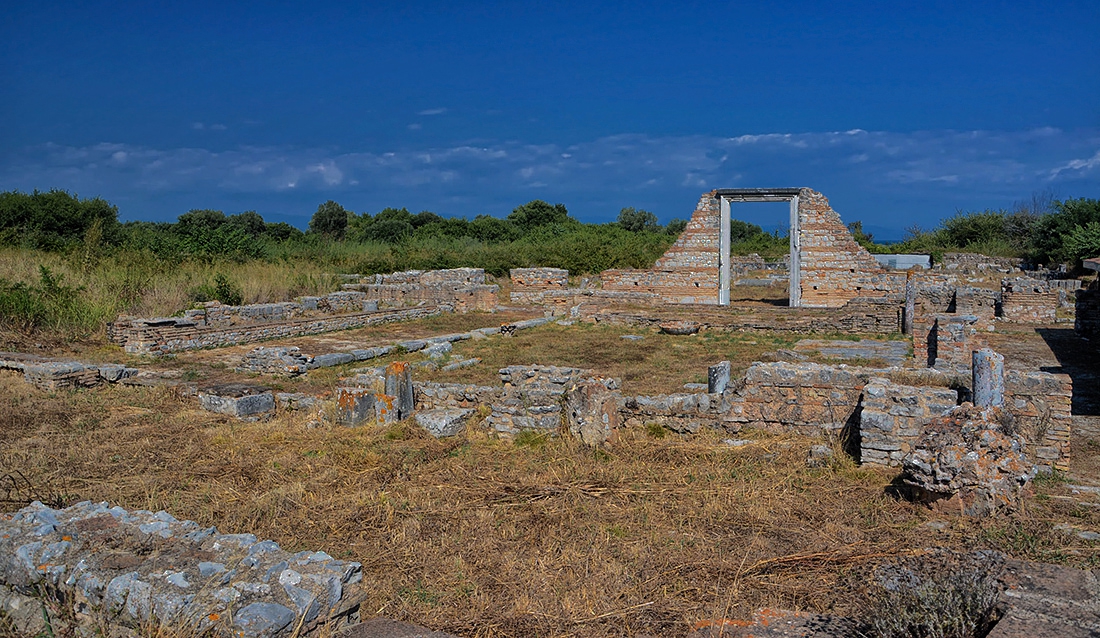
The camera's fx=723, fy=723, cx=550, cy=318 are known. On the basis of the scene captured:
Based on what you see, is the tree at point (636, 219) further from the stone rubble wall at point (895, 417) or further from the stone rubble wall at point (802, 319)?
the stone rubble wall at point (895, 417)

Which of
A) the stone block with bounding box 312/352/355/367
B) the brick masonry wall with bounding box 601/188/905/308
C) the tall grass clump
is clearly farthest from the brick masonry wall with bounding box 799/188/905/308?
the tall grass clump

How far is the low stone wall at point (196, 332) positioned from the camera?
14.8m

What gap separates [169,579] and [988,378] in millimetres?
6789

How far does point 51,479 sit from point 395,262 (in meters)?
25.6

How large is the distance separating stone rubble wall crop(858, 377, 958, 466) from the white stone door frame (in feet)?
61.6

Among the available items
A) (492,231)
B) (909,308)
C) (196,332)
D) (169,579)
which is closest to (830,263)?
(909,308)

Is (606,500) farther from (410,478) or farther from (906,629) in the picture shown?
(906,629)

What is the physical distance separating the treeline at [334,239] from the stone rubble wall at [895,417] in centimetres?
2164

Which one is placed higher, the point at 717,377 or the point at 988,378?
the point at 988,378

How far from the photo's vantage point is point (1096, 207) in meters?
36.1

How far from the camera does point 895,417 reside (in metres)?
6.50

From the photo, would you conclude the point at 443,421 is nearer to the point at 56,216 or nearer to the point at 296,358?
the point at 296,358

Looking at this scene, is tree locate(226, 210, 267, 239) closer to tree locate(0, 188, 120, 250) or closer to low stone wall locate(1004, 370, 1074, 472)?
tree locate(0, 188, 120, 250)

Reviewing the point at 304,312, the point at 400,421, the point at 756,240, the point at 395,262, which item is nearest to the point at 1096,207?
the point at 756,240
